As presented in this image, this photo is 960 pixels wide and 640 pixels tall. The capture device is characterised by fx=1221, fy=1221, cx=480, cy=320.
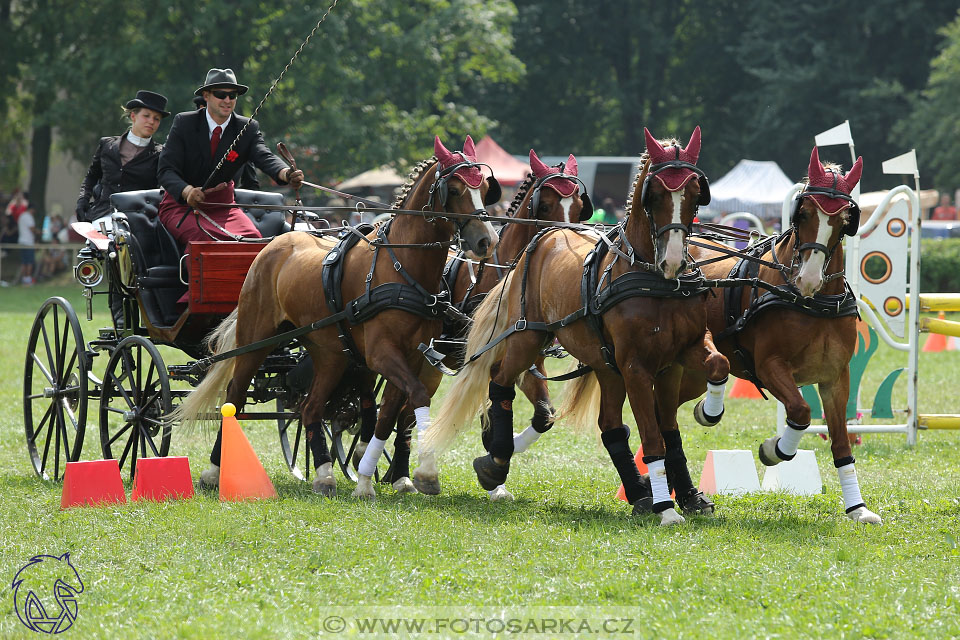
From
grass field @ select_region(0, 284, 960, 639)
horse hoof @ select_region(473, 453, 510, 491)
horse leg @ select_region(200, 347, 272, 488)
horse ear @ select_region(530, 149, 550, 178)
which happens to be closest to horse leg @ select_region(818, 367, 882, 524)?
grass field @ select_region(0, 284, 960, 639)

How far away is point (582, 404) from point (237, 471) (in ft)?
7.15

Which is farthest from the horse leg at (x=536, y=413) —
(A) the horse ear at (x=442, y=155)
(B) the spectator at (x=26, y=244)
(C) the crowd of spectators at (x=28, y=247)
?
(B) the spectator at (x=26, y=244)

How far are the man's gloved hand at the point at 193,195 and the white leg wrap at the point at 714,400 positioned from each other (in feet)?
11.5

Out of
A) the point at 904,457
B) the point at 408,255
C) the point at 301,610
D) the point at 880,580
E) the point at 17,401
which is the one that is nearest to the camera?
the point at 301,610

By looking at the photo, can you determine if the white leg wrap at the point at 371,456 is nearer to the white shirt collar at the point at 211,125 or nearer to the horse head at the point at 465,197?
the horse head at the point at 465,197

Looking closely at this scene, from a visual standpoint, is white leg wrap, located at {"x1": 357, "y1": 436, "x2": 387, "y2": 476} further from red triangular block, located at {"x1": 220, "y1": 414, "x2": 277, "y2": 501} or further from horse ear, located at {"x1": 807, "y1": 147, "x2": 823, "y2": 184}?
horse ear, located at {"x1": 807, "y1": 147, "x2": 823, "y2": 184}

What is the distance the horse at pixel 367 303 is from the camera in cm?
699

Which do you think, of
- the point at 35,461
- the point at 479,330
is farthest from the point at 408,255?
the point at 35,461

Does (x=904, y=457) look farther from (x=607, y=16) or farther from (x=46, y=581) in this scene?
(x=607, y=16)

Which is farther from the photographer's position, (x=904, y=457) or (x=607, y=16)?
(x=607, y=16)

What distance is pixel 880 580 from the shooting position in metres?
5.10

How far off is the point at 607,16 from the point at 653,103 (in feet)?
11.8

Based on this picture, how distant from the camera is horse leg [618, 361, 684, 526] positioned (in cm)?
627

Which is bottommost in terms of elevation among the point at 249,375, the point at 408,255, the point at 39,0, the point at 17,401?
the point at 17,401
